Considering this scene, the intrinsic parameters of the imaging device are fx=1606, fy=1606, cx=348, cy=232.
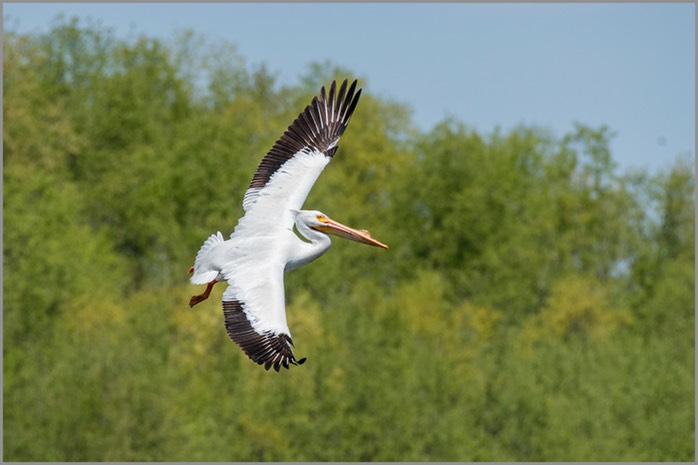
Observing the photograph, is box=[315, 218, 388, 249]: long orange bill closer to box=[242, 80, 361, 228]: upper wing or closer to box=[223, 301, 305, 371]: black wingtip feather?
box=[242, 80, 361, 228]: upper wing

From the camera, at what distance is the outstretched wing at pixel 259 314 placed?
15.0m

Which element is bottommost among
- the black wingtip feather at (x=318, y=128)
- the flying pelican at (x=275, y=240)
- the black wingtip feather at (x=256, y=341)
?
the black wingtip feather at (x=256, y=341)

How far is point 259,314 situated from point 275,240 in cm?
107

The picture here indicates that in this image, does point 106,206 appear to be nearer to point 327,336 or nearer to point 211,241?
point 327,336

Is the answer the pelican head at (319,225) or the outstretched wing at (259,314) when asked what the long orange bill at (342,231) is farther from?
the outstretched wing at (259,314)

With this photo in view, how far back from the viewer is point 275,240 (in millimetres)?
16031

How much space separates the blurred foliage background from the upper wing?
1488 inches

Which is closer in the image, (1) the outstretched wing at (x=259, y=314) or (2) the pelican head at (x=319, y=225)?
(1) the outstretched wing at (x=259, y=314)

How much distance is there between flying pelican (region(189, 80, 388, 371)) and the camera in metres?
15.2

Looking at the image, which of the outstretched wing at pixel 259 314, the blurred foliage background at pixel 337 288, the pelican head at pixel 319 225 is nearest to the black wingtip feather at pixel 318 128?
the pelican head at pixel 319 225

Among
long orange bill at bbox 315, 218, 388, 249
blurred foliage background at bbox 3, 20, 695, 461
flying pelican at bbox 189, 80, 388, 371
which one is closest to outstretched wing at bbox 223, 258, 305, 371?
flying pelican at bbox 189, 80, 388, 371

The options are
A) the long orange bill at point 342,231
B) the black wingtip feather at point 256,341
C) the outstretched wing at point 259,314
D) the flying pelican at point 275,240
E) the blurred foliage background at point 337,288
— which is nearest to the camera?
the black wingtip feather at point 256,341

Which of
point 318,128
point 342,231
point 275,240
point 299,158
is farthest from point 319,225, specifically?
point 318,128

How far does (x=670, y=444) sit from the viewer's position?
223ft
